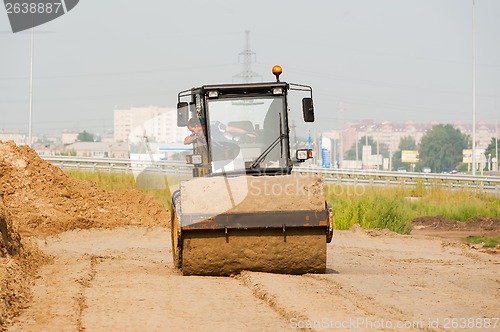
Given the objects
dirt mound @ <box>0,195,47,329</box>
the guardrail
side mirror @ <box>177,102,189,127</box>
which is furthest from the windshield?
the guardrail

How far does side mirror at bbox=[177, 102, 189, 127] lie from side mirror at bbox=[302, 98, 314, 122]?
A: 5.92 feet

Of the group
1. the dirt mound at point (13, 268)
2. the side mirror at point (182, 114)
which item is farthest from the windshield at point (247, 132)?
the dirt mound at point (13, 268)

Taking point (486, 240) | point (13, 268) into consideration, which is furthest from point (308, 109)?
point (486, 240)

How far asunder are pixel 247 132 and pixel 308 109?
1.05 m

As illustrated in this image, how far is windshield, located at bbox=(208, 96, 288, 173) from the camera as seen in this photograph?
43.5 ft

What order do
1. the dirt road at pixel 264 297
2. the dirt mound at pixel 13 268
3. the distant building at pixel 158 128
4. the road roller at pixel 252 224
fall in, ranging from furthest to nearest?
the distant building at pixel 158 128, the road roller at pixel 252 224, the dirt mound at pixel 13 268, the dirt road at pixel 264 297

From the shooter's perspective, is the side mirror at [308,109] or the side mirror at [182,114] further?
the side mirror at [182,114]

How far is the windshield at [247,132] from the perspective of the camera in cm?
1327

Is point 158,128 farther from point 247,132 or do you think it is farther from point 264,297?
point 264,297

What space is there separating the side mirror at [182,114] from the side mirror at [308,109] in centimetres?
180

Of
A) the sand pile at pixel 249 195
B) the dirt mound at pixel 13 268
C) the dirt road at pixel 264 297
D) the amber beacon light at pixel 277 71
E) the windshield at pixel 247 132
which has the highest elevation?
the amber beacon light at pixel 277 71

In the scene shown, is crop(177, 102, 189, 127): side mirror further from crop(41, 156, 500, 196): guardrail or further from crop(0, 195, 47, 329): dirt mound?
crop(41, 156, 500, 196): guardrail

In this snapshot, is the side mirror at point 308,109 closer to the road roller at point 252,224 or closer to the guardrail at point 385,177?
the road roller at point 252,224

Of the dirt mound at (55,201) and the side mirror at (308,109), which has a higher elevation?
the side mirror at (308,109)
